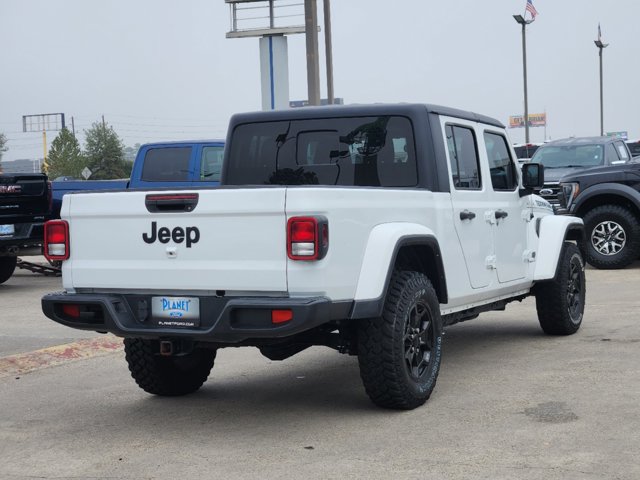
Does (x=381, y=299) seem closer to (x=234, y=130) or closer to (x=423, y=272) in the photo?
(x=423, y=272)

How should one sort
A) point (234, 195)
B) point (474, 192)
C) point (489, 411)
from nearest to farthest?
point (234, 195) < point (489, 411) < point (474, 192)

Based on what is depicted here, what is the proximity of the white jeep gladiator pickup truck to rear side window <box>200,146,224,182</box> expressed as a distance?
7071 millimetres

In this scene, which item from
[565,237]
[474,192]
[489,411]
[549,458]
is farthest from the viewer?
[565,237]

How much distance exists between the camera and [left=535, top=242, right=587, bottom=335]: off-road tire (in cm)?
925

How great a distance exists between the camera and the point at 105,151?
106 m

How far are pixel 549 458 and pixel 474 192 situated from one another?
2.89m

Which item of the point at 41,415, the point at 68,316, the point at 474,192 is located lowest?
the point at 41,415

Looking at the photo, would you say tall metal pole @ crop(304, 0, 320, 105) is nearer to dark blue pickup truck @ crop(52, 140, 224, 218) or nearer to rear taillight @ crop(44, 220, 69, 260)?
dark blue pickup truck @ crop(52, 140, 224, 218)

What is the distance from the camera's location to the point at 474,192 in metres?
7.79

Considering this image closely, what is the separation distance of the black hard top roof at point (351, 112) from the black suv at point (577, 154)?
11.4 meters

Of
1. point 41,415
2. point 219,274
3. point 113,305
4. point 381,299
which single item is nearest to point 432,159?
point 381,299

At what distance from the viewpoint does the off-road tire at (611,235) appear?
1582 centimetres

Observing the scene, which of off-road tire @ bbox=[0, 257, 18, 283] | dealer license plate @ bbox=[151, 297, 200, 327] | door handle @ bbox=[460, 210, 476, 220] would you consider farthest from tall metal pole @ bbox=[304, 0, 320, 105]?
dealer license plate @ bbox=[151, 297, 200, 327]

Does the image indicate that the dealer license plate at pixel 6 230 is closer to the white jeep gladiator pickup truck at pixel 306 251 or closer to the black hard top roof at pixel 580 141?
the white jeep gladiator pickup truck at pixel 306 251
